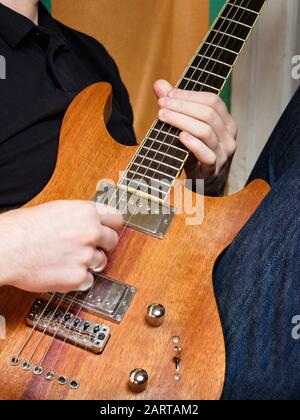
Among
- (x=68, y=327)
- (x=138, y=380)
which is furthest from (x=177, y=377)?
(x=68, y=327)

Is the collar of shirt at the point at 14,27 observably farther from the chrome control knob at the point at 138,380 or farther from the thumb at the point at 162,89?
the chrome control knob at the point at 138,380

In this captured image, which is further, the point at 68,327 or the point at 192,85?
the point at 192,85

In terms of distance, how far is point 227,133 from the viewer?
106cm

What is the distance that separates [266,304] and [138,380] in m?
0.20

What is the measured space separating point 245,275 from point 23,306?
1.00 feet

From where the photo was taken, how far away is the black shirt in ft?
3.32

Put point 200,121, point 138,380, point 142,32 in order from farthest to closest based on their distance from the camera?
1. point 142,32
2. point 200,121
3. point 138,380

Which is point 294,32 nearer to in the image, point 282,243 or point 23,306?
point 282,243

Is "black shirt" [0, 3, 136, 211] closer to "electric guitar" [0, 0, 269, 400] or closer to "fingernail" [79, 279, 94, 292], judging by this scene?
"electric guitar" [0, 0, 269, 400]

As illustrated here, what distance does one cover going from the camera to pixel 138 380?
0.75 metres

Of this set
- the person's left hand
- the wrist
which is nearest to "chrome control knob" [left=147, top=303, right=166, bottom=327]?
the wrist

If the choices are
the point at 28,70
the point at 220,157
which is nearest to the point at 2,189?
the point at 28,70

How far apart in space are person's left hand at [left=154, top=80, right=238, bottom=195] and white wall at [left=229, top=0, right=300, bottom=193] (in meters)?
0.60

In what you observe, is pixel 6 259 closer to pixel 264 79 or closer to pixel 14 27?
pixel 14 27
